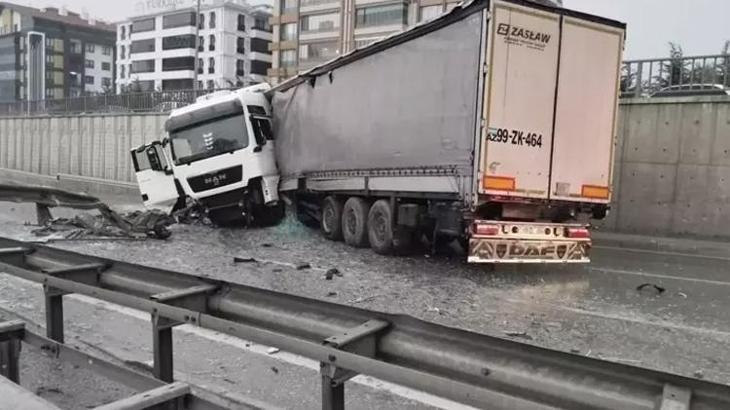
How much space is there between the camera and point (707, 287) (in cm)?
846

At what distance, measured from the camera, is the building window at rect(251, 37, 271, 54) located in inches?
3733

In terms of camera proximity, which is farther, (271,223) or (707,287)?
(271,223)

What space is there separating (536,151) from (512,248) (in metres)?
1.38

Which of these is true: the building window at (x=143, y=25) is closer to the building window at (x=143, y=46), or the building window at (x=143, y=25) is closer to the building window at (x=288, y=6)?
the building window at (x=143, y=46)

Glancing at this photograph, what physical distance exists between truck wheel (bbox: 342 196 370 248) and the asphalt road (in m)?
0.22

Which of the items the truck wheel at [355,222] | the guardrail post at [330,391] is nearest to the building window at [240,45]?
the truck wheel at [355,222]

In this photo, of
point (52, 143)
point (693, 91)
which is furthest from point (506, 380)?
point (52, 143)

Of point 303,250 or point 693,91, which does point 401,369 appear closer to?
point 303,250

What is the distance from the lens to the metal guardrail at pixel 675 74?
540 inches

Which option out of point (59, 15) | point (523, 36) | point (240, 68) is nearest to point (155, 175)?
point (523, 36)

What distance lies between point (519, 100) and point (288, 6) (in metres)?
71.7

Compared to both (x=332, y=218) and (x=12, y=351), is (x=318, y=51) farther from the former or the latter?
(x=12, y=351)

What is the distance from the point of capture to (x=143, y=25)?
99750 mm

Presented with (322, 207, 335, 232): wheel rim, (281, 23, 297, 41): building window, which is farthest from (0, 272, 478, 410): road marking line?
(281, 23, 297, 41): building window
